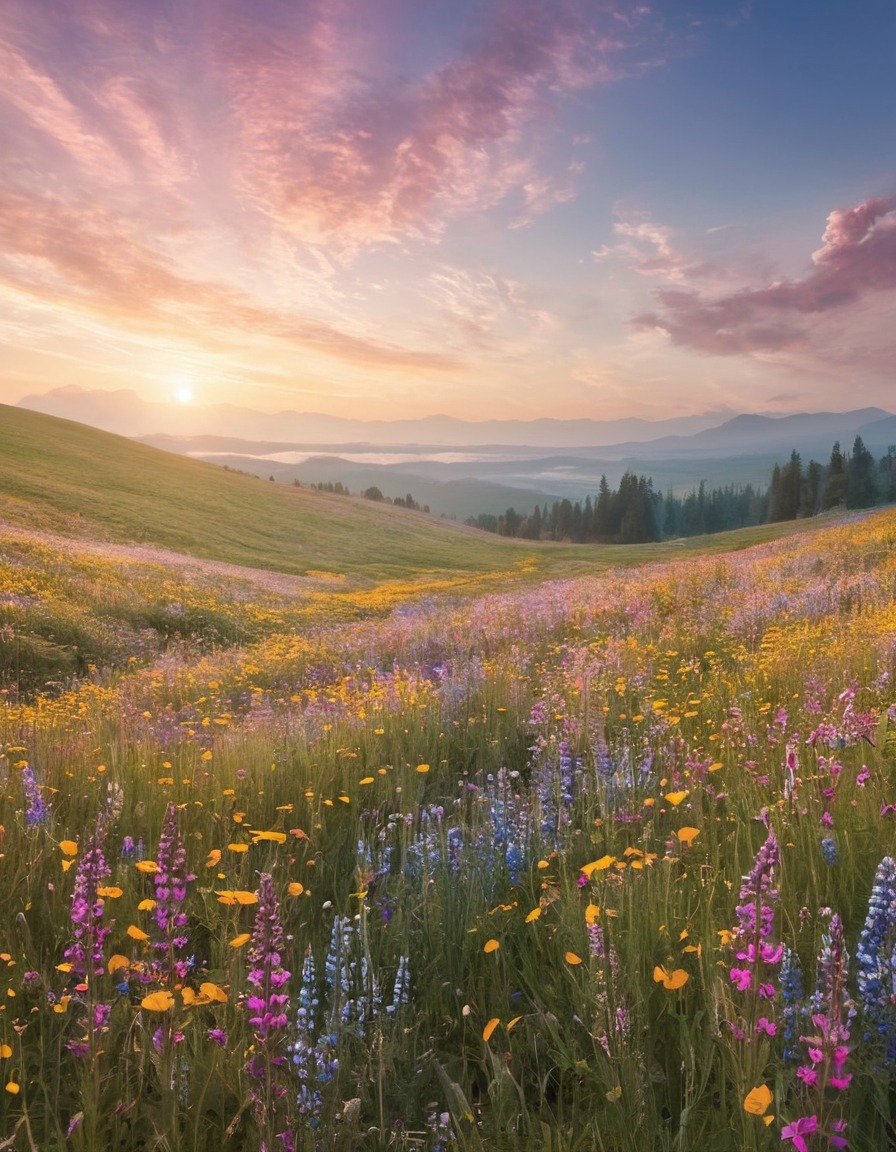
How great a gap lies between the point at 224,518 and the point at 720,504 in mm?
123453

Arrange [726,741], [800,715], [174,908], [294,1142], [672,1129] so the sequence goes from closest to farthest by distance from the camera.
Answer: [294,1142] < [672,1129] < [174,908] < [726,741] < [800,715]

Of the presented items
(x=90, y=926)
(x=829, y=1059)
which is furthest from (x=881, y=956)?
(x=90, y=926)

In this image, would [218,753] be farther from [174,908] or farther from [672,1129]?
[672,1129]

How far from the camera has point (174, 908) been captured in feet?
6.91

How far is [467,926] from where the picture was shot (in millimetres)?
2742

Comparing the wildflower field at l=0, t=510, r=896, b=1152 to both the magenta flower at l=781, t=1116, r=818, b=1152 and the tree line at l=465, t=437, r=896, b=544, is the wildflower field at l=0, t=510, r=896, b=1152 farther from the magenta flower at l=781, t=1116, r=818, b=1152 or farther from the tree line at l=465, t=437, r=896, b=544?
the tree line at l=465, t=437, r=896, b=544

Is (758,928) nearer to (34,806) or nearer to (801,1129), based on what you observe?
(801,1129)

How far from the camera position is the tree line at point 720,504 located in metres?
109

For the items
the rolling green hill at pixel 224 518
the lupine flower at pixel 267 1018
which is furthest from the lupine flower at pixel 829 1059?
the rolling green hill at pixel 224 518

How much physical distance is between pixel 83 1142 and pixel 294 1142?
22.9 inches

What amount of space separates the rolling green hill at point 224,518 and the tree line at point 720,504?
30.9m

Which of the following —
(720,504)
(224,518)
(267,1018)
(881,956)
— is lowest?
(267,1018)

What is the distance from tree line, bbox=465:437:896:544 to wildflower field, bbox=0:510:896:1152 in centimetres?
11742

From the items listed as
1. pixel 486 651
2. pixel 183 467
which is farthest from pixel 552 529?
pixel 486 651
